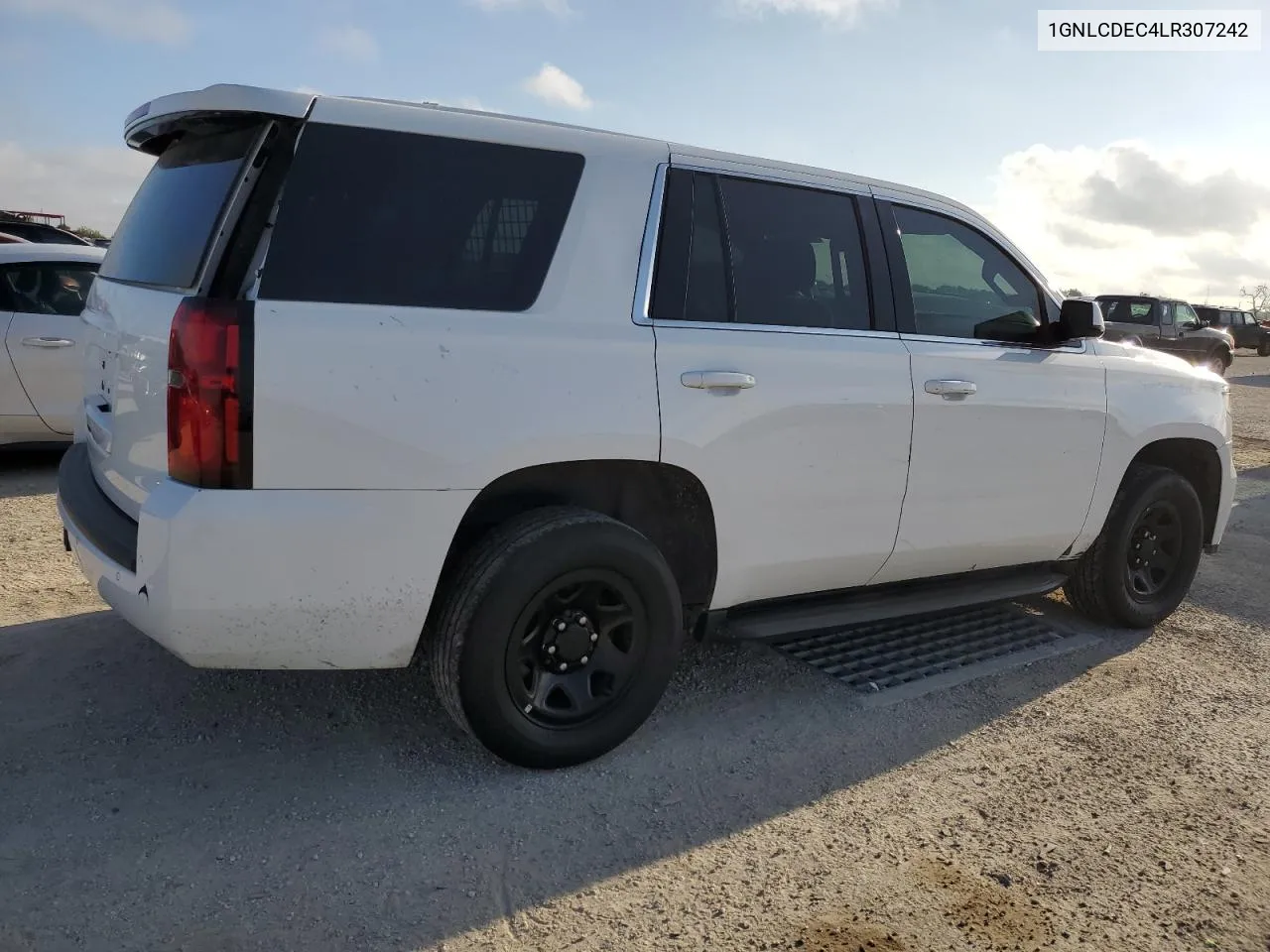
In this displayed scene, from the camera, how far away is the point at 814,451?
3436mm

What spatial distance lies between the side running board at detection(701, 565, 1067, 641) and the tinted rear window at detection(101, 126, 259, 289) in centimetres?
202

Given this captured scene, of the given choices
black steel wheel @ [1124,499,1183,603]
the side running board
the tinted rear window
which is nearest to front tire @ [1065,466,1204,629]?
black steel wheel @ [1124,499,1183,603]

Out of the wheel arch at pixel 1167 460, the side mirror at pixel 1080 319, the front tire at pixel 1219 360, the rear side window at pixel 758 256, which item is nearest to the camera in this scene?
the rear side window at pixel 758 256

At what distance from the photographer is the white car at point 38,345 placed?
21.0 ft

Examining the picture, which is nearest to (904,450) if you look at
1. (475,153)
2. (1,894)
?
(475,153)

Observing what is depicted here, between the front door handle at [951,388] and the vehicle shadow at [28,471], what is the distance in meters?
5.23

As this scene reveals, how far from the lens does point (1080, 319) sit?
4105 mm

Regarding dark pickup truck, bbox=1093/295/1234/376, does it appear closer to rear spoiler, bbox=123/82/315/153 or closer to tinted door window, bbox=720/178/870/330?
tinted door window, bbox=720/178/870/330

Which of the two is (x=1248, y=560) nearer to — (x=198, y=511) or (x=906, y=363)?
(x=906, y=363)

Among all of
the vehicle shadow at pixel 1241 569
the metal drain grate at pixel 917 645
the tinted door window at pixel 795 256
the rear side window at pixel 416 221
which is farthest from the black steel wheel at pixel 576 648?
the vehicle shadow at pixel 1241 569

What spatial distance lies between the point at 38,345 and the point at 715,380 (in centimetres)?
528

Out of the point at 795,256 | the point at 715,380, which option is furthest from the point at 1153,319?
the point at 715,380

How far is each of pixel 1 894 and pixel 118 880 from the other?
254 mm

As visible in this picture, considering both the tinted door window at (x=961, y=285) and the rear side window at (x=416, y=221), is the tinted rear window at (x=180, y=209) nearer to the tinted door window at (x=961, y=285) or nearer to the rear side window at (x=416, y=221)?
the rear side window at (x=416, y=221)
